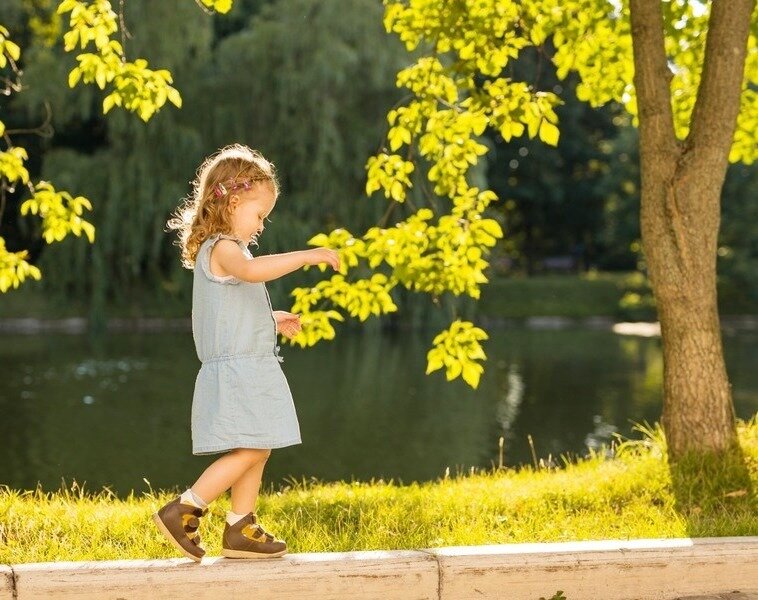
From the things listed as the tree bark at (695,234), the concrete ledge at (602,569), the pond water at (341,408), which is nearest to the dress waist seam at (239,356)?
the concrete ledge at (602,569)

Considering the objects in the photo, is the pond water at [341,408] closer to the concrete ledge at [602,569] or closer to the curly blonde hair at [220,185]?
the curly blonde hair at [220,185]

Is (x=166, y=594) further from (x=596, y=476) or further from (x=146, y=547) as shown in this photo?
(x=596, y=476)

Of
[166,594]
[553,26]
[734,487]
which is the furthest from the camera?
[553,26]

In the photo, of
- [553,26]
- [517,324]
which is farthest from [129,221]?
[553,26]

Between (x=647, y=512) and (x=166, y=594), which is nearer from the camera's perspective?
(x=166, y=594)

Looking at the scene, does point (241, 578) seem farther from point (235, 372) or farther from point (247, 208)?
point (247, 208)

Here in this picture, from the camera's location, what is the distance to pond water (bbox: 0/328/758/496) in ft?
36.8

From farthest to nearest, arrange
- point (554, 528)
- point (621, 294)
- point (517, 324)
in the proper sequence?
point (621, 294), point (517, 324), point (554, 528)

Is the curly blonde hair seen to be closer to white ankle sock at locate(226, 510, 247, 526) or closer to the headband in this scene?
the headband

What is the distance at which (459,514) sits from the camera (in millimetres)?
4820

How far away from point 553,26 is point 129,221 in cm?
1733

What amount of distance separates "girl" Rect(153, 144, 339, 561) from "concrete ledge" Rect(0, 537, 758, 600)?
150 millimetres

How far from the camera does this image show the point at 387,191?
618 cm

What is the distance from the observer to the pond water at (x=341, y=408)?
36.8 feet
